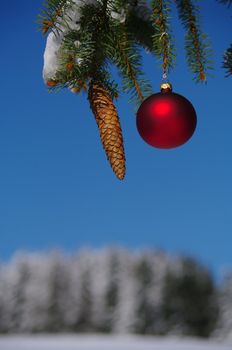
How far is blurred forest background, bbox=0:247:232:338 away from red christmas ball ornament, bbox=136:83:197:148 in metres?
21.9

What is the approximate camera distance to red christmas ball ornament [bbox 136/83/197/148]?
951 millimetres

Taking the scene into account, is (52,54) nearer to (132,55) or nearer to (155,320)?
(132,55)

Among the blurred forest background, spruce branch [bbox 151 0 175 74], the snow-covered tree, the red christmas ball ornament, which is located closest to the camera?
the red christmas ball ornament

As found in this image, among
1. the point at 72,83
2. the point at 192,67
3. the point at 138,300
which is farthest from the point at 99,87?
the point at 138,300

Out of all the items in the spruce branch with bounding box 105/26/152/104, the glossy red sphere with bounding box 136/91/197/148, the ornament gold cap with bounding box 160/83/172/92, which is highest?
the spruce branch with bounding box 105/26/152/104

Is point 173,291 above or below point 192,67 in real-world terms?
above

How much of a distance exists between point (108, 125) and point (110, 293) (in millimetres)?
22972

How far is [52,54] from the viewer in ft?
3.86

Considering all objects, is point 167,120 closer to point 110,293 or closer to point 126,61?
point 126,61

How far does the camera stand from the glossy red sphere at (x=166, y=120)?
0.95 meters

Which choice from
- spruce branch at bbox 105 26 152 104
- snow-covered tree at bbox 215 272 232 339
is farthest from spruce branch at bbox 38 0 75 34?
snow-covered tree at bbox 215 272 232 339

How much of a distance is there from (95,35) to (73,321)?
908 inches

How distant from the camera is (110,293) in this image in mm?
23406

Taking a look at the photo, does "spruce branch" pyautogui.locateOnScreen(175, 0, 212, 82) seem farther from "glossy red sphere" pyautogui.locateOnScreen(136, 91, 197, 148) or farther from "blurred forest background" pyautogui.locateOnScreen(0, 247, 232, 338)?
"blurred forest background" pyautogui.locateOnScreen(0, 247, 232, 338)
